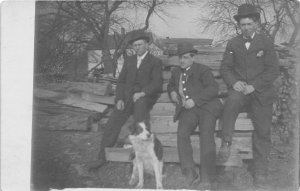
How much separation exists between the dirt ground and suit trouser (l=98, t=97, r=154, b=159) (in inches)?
3.6

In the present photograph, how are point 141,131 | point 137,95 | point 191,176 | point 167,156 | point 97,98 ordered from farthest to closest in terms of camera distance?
point 97,98 → point 137,95 → point 167,156 → point 191,176 → point 141,131

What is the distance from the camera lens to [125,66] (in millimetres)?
4406

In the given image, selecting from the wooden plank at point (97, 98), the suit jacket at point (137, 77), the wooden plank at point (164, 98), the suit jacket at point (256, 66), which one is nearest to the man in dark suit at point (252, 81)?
the suit jacket at point (256, 66)

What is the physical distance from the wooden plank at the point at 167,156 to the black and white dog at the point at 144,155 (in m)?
0.08

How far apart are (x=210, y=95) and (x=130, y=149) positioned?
1.04 metres

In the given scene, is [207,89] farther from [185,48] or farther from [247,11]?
[247,11]

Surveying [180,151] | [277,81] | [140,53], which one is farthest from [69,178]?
[277,81]

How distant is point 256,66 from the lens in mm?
4254

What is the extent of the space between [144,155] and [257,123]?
1.26 metres

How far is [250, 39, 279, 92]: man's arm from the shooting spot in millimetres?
4223

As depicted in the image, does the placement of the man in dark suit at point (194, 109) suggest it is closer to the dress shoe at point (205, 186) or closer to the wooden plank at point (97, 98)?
the dress shoe at point (205, 186)

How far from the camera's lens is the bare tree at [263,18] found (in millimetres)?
4285

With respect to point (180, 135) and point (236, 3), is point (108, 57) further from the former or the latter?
point (236, 3)

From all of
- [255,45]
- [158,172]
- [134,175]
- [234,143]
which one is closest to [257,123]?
[234,143]
